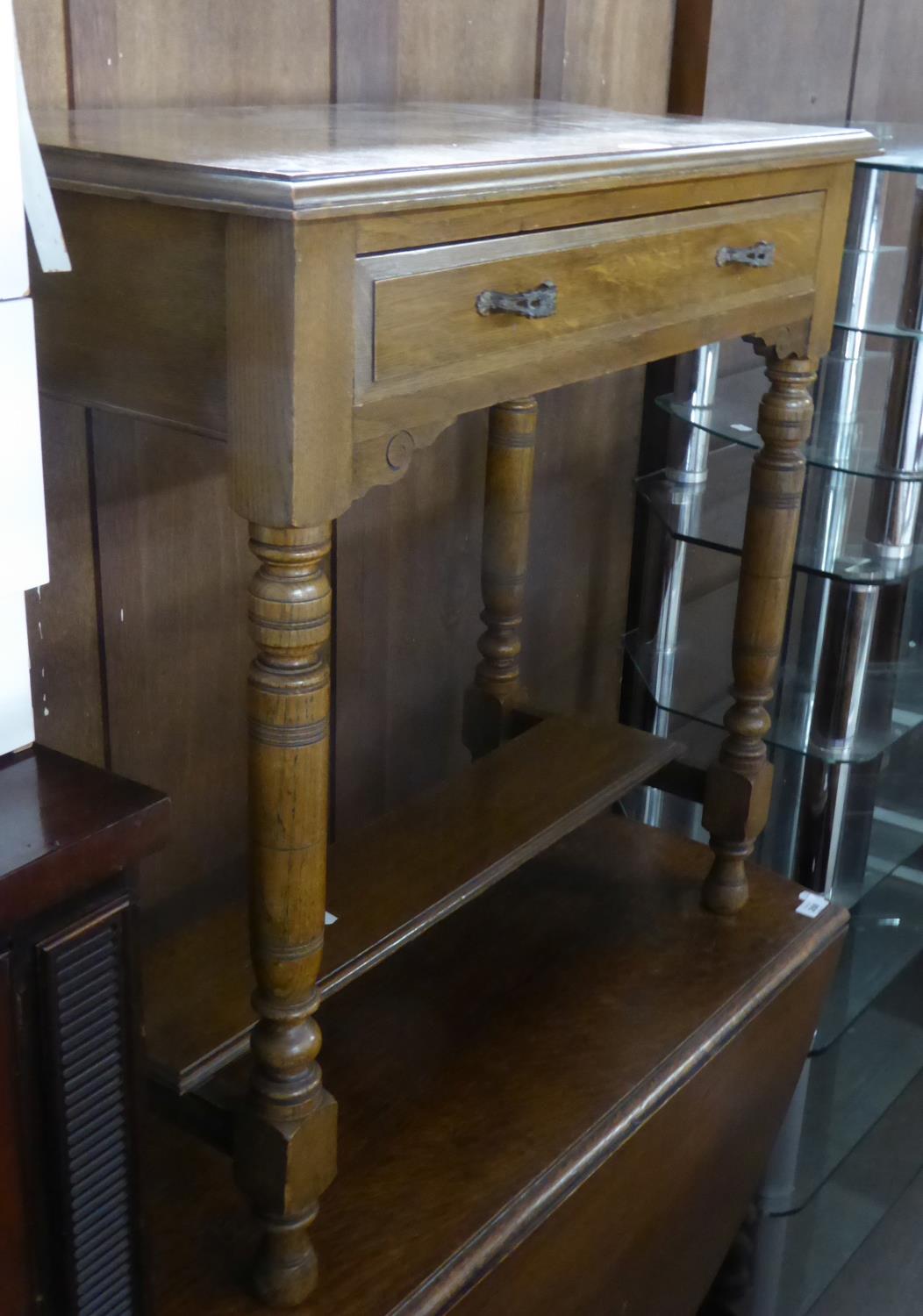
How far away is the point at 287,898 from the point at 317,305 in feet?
1.54

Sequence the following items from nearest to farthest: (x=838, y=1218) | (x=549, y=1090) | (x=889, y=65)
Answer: (x=549, y=1090)
(x=838, y=1218)
(x=889, y=65)

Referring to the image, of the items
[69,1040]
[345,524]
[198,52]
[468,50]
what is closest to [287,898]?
[69,1040]

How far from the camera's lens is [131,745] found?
157 centimetres

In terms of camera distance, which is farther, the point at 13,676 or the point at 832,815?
the point at 832,815

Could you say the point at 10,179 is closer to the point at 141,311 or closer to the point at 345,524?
the point at 141,311

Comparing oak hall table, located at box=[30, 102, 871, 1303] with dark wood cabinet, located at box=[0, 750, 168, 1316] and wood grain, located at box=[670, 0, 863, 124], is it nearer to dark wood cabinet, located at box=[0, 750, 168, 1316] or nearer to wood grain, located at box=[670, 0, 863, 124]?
dark wood cabinet, located at box=[0, 750, 168, 1316]

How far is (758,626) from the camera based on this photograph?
6.12 feet

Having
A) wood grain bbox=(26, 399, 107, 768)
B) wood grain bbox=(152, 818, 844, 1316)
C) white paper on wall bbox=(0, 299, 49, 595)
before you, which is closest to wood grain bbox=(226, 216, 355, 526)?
white paper on wall bbox=(0, 299, 49, 595)

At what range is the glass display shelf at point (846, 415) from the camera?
2.01 m

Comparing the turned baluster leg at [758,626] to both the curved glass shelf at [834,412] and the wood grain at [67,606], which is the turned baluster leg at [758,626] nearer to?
the curved glass shelf at [834,412]

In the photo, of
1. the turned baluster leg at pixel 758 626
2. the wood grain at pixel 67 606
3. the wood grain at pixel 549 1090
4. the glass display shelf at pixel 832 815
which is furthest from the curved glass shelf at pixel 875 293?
the wood grain at pixel 67 606

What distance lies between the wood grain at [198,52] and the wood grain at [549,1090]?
1033 mm

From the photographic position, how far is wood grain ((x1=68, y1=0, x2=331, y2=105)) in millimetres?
1323

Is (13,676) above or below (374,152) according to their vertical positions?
below
